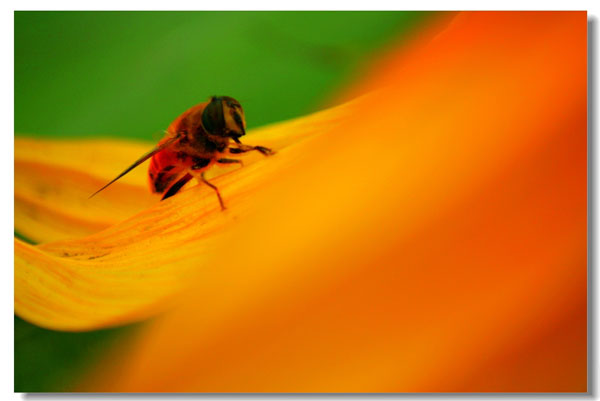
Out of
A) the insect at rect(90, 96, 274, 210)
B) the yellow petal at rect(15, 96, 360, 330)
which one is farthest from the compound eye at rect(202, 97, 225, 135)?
the yellow petal at rect(15, 96, 360, 330)

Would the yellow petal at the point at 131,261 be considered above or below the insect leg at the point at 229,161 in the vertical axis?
below

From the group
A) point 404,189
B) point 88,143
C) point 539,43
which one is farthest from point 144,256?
point 539,43

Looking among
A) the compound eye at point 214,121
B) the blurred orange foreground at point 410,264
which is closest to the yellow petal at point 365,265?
the blurred orange foreground at point 410,264

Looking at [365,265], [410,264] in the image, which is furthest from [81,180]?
[410,264]

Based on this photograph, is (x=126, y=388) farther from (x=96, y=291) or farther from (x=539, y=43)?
(x=539, y=43)

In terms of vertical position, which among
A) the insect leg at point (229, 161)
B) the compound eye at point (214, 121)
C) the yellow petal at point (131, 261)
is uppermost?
the compound eye at point (214, 121)

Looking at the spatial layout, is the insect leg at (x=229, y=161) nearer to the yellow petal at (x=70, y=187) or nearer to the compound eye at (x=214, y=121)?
the compound eye at (x=214, y=121)

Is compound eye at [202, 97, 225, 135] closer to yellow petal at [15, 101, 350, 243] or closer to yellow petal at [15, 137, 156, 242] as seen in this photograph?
yellow petal at [15, 101, 350, 243]
